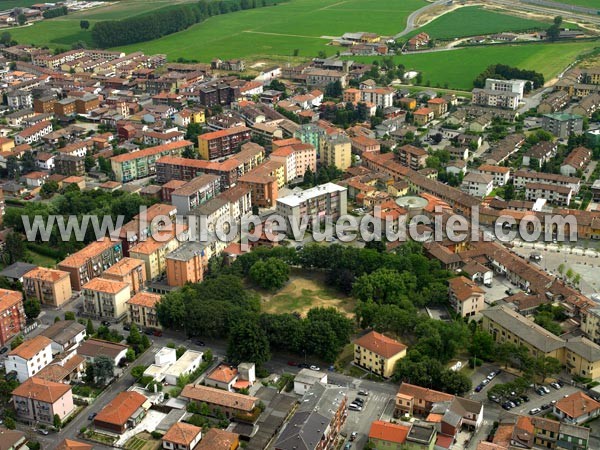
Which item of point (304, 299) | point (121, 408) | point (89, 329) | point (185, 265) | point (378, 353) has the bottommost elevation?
point (304, 299)

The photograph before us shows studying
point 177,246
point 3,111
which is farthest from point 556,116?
point 3,111

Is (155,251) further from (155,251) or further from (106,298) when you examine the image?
(106,298)

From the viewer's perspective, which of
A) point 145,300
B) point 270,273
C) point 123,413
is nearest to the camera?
point 123,413

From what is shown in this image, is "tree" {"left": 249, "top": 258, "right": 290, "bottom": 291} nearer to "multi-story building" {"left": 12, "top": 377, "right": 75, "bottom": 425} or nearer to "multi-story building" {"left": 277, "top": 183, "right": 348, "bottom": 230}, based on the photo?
"multi-story building" {"left": 277, "top": 183, "right": 348, "bottom": 230}

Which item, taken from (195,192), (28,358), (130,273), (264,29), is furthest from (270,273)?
(264,29)

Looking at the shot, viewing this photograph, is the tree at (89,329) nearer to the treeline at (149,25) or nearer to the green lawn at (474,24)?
the treeline at (149,25)

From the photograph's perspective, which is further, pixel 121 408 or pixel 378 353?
pixel 378 353
